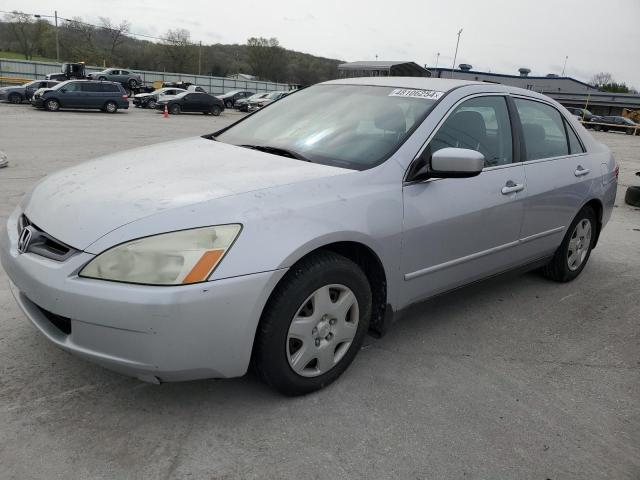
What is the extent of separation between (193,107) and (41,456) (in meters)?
28.3

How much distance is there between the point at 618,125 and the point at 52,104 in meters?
40.9

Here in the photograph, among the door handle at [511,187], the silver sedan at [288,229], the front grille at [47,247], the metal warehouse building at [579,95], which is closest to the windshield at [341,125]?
the silver sedan at [288,229]

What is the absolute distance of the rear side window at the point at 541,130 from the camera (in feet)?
12.7

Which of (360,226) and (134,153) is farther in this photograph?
(134,153)

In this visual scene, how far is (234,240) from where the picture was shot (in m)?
2.23

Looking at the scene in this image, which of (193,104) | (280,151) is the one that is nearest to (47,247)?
(280,151)

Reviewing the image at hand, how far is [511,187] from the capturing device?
354 centimetres

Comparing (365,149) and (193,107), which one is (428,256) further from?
(193,107)

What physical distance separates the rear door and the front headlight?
8.01ft

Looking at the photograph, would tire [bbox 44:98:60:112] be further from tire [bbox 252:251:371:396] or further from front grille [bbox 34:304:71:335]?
tire [bbox 252:251:371:396]

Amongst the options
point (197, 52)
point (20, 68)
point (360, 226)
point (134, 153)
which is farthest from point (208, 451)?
point (197, 52)

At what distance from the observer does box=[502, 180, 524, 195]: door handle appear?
350cm

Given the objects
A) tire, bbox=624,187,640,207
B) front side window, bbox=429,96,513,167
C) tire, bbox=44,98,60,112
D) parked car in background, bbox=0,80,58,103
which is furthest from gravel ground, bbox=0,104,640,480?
parked car in background, bbox=0,80,58,103

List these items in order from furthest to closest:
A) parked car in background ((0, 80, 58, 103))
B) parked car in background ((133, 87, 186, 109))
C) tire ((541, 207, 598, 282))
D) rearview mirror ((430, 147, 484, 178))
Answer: parked car in background ((133, 87, 186, 109)) → parked car in background ((0, 80, 58, 103)) → tire ((541, 207, 598, 282)) → rearview mirror ((430, 147, 484, 178))
